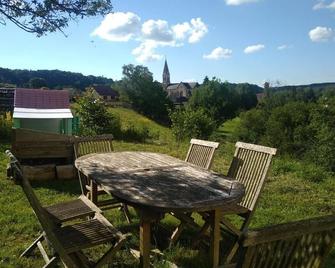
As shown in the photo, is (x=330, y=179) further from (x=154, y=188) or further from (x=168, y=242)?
(x=154, y=188)

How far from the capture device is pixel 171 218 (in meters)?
5.22

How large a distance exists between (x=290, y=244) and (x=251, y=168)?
2.42 metres

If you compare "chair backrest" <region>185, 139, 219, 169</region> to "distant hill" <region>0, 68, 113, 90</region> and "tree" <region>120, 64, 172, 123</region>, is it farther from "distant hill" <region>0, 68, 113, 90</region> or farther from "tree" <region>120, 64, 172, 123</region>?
"distant hill" <region>0, 68, 113, 90</region>

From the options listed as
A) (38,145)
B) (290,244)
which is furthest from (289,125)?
(290,244)

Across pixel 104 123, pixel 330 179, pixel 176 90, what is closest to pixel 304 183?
pixel 330 179

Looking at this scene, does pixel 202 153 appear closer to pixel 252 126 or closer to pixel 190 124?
pixel 190 124

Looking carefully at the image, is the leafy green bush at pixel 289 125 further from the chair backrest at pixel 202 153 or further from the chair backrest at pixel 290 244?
the chair backrest at pixel 290 244

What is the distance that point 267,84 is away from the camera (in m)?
72.8

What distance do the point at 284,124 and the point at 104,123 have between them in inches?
1393

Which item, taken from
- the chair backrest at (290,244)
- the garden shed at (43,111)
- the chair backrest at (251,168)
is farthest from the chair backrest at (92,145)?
the garden shed at (43,111)

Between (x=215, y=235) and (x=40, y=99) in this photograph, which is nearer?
(x=215, y=235)

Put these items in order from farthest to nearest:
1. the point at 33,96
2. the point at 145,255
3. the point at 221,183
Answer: the point at 33,96
the point at 221,183
the point at 145,255

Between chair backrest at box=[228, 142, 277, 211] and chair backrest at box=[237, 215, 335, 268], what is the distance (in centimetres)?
195

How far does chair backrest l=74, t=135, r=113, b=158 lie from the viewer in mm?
5686
